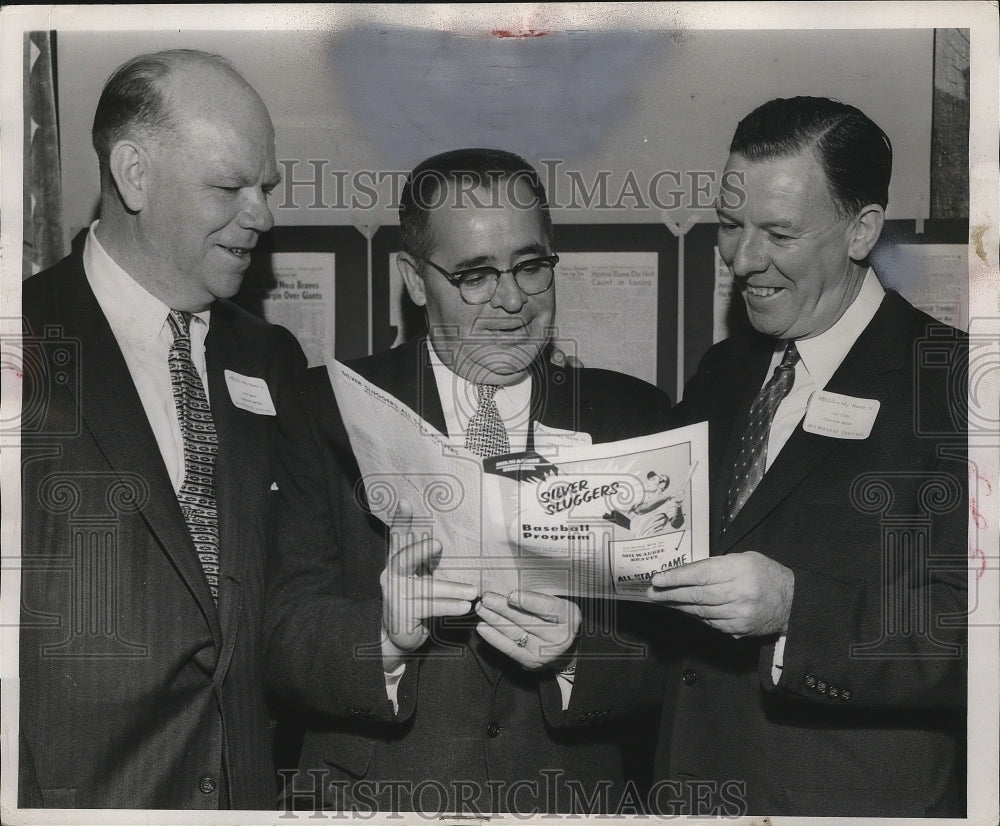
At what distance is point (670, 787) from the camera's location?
2.02 meters

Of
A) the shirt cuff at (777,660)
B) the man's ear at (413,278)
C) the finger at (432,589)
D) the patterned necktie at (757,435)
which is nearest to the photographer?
the finger at (432,589)

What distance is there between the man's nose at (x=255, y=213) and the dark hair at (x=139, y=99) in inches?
8.6

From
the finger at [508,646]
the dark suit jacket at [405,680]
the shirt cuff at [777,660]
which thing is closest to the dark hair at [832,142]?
the dark suit jacket at [405,680]

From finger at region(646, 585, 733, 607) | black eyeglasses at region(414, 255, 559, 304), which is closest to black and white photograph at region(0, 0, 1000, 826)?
black eyeglasses at region(414, 255, 559, 304)

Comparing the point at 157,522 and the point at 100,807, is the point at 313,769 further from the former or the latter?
the point at 157,522

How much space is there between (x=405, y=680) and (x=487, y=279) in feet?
2.87

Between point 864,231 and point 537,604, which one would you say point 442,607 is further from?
point 864,231

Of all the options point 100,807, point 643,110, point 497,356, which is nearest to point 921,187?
point 643,110

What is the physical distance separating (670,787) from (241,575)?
1053 mm

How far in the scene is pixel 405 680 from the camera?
6.38 ft

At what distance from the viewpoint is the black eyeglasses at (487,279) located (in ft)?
6.52

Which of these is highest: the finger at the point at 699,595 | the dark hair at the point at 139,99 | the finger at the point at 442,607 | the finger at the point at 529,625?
the dark hair at the point at 139,99

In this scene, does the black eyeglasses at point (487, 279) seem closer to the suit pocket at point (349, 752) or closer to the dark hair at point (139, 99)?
the dark hair at point (139, 99)

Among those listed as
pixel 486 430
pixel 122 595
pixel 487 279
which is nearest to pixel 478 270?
pixel 487 279
